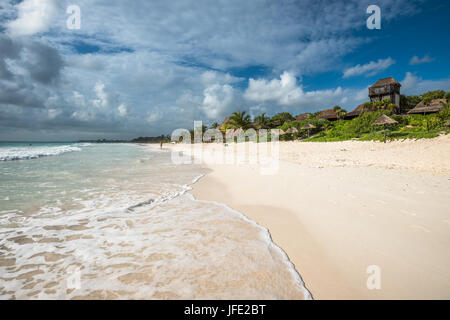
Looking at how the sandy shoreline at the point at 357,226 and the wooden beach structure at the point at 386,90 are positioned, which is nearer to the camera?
the sandy shoreline at the point at 357,226

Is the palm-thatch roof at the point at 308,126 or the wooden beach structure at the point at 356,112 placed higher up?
the wooden beach structure at the point at 356,112

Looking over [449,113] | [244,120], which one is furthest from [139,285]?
[244,120]

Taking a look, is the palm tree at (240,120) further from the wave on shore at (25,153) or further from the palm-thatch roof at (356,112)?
the wave on shore at (25,153)

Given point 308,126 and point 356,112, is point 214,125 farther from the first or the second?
point 356,112

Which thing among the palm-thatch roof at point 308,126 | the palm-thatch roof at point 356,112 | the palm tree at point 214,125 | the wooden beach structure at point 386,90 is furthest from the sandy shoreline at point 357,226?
the palm tree at point 214,125

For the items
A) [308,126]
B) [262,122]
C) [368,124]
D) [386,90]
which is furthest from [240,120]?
[386,90]

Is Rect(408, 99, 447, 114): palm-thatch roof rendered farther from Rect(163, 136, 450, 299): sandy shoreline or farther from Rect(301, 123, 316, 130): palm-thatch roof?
Rect(163, 136, 450, 299): sandy shoreline

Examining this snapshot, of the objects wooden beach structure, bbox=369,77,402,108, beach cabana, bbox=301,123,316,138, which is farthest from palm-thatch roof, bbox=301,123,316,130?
wooden beach structure, bbox=369,77,402,108

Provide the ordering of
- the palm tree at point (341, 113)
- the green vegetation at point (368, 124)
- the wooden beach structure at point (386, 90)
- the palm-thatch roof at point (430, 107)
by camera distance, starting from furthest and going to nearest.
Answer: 1. the wooden beach structure at point (386, 90)
2. the palm tree at point (341, 113)
3. the palm-thatch roof at point (430, 107)
4. the green vegetation at point (368, 124)

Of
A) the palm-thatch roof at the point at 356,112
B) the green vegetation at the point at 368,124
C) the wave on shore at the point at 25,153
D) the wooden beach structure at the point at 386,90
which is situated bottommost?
the wave on shore at the point at 25,153

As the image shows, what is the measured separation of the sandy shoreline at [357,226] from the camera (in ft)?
7.09
